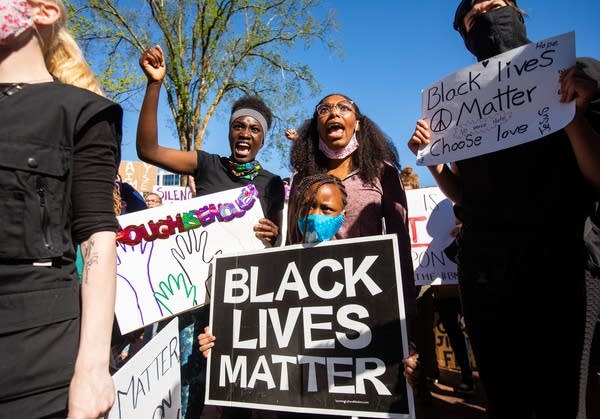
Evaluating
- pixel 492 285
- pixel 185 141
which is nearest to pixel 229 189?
pixel 492 285

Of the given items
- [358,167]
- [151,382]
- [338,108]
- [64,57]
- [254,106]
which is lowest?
[151,382]

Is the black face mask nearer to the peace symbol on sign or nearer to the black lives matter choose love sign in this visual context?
the peace symbol on sign

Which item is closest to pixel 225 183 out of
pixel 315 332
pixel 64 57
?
pixel 315 332

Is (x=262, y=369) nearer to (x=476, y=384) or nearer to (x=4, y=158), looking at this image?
(x=4, y=158)

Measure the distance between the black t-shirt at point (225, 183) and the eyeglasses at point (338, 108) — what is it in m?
0.53

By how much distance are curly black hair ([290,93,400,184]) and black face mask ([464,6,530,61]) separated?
28.1 inches

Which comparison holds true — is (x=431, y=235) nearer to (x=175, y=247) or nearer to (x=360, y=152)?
(x=360, y=152)

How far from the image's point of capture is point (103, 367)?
923 mm

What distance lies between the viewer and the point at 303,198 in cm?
205

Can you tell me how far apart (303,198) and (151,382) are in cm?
102

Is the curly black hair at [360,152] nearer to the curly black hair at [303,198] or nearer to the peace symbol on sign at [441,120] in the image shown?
the curly black hair at [303,198]

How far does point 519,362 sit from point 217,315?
1265 mm

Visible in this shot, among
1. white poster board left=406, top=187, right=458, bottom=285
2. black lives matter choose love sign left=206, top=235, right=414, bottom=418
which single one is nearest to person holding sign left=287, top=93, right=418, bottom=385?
black lives matter choose love sign left=206, top=235, right=414, bottom=418

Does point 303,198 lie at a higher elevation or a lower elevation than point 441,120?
lower
